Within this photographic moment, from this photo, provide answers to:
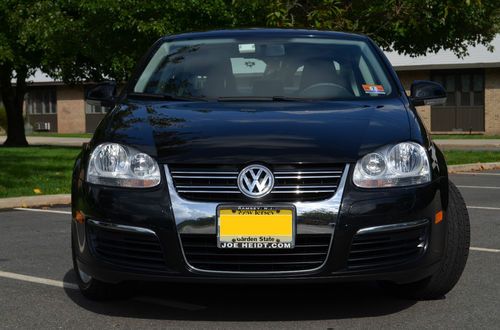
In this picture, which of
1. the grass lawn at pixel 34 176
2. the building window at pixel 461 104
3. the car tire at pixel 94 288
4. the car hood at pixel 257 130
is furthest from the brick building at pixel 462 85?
the car hood at pixel 257 130

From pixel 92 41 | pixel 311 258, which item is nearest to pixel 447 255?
pixel 311 258

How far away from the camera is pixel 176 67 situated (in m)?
5.58

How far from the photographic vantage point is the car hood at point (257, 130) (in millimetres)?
4195

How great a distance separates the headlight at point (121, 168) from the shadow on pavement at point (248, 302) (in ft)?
2.46

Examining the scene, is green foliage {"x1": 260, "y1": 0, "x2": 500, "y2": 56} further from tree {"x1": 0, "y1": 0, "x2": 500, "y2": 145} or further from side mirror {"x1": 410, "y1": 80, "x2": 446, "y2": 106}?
side mirror {"x1": 410, "y1": 80, "x2": 446, "y2": 106}

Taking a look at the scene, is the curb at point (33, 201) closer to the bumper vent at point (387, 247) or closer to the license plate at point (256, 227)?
the license plate at point (256, 227)

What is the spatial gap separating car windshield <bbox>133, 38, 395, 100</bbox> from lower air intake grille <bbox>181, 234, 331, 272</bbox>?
46.8 inches

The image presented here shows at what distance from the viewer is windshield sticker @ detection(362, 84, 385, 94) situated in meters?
5.27

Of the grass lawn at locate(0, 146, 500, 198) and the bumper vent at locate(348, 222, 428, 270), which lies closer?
the bumper vent at locate(348, 222, 428, 270)

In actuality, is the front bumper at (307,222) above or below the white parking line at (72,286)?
above

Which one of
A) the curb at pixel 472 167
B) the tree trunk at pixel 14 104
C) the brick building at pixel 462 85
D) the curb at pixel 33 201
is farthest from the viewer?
the brick building at pixel 462 85

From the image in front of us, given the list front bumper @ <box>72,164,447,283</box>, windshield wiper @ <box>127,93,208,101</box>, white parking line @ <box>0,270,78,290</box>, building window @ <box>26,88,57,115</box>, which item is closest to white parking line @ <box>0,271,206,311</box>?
white parking line @ <box>0,270,78,290</box>

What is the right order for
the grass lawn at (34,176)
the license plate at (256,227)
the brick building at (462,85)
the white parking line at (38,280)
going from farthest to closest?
1. the brick building at (462,85)
2. the grass lawn at (34,176)
3. the white parking line at (38,280)
4. the license plate at (256,227)

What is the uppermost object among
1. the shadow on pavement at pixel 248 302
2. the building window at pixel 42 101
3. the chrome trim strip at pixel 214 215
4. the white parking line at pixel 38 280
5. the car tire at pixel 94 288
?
the chrome trim strip at pixel 214 215
